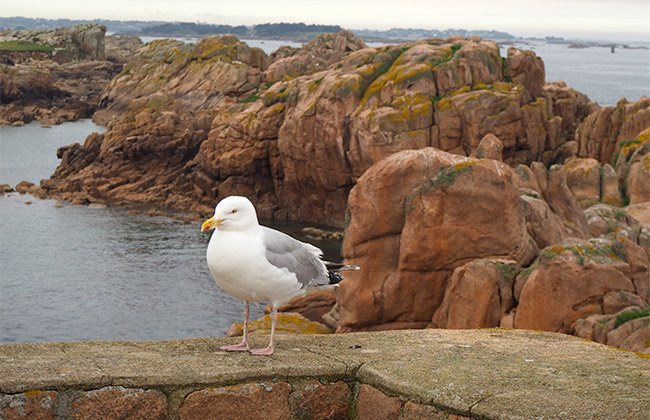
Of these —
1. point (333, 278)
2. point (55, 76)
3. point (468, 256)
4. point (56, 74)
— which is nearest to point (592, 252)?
point (468, 256)

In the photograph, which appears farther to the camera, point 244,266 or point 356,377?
point 244,266

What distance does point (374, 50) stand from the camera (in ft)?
227

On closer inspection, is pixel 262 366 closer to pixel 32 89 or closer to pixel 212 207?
pixel 212 207

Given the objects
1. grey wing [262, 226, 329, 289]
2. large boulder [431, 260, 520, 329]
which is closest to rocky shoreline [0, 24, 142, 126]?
large boulder [431, 260, 520, 329]

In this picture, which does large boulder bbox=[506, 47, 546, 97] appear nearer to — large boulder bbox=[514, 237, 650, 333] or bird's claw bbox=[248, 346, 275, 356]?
large boulder bbox=[514, 237, 650, 333]

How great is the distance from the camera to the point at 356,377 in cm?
718

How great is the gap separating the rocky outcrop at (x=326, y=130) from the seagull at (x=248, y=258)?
51585mm

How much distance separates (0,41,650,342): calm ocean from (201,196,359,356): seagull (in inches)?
1264

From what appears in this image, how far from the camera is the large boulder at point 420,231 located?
71.6 ft

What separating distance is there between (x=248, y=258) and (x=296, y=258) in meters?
0.82

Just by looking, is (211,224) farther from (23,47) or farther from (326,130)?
(23,47)

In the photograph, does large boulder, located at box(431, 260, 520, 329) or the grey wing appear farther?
large boulder, located at box(431, 260, 520, 329)

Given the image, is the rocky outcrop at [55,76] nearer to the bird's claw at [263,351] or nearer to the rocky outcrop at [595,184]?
the rocky outcrop at [595,184]

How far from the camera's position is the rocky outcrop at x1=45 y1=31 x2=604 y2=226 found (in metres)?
60.8
